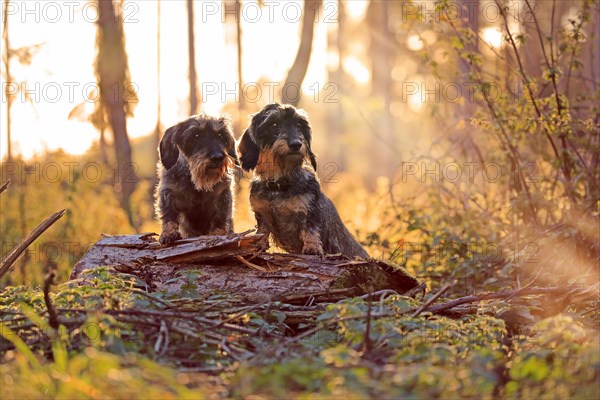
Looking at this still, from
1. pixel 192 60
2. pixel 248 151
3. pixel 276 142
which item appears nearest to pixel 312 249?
pixel 276 142

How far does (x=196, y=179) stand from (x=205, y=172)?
13 centimetres

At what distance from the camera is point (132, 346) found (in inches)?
178

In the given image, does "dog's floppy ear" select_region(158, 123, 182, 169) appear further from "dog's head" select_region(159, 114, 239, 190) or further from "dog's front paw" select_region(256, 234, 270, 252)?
"dog's front paw" select_region(256, 234, 270, 252)

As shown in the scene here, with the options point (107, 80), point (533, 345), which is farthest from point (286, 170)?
point (107, 80)

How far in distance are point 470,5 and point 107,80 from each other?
8782mm

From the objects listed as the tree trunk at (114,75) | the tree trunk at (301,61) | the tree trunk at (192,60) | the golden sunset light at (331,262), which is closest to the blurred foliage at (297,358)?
the golden sunset light at (331,262)

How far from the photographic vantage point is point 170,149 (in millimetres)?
7840

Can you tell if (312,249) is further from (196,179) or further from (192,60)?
(192,60)

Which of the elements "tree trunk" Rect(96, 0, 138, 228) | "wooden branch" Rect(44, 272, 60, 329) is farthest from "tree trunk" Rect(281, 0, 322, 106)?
"wooden branch" Rect(44, 272, 60, 329)

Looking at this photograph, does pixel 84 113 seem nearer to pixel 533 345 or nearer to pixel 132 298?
pixel 132 298

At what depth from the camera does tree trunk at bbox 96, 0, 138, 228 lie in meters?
16.7

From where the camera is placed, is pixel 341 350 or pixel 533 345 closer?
pixel 341 350

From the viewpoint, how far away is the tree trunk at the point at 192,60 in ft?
81.7

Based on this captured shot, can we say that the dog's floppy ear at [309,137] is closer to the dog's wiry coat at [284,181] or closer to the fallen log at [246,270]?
the dog's wiry coat at [284,181]
